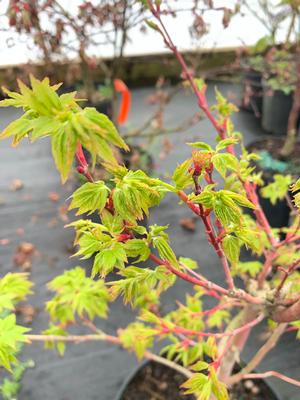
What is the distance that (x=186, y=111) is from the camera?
2.72 metres

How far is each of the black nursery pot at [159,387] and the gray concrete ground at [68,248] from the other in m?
0.05

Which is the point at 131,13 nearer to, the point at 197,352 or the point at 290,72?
the point at 290,72

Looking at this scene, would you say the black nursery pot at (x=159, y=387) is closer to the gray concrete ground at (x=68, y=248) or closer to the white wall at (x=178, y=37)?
the gray concrete ground at (x=68, y=248)

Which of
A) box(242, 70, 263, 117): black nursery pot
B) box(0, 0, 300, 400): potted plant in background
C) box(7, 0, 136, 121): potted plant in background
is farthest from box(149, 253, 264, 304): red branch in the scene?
box(242, 70, 263, 117): black nursery pot

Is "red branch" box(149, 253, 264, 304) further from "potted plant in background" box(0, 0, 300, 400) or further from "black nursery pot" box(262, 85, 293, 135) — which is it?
"black nursery pot" box(262, 85, 293, 135)

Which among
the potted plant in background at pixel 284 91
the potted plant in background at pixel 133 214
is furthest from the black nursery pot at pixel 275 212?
the potted plant in background at pixel 133 214

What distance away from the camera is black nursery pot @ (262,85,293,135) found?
2.37 meters

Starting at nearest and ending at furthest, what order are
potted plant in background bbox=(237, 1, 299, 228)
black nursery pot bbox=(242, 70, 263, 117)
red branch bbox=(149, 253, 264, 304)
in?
red branch bbox=(149, 253, 264, 304) → potted plant in background bbox=(237, 1, 299, 228) → black nursery pot bbox=(242, 70, 263, 117)

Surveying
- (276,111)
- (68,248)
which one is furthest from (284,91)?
(68,248)

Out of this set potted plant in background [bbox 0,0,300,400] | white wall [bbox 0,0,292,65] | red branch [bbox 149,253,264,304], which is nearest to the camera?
potted plant in background [bbox 0,0,300,400]

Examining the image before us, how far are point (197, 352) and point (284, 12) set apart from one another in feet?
4.63

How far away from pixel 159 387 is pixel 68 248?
2.52 ft

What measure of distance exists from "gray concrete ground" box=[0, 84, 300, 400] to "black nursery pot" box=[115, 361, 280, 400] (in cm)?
5

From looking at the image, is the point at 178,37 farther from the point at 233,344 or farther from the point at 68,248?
the point at 233,344
